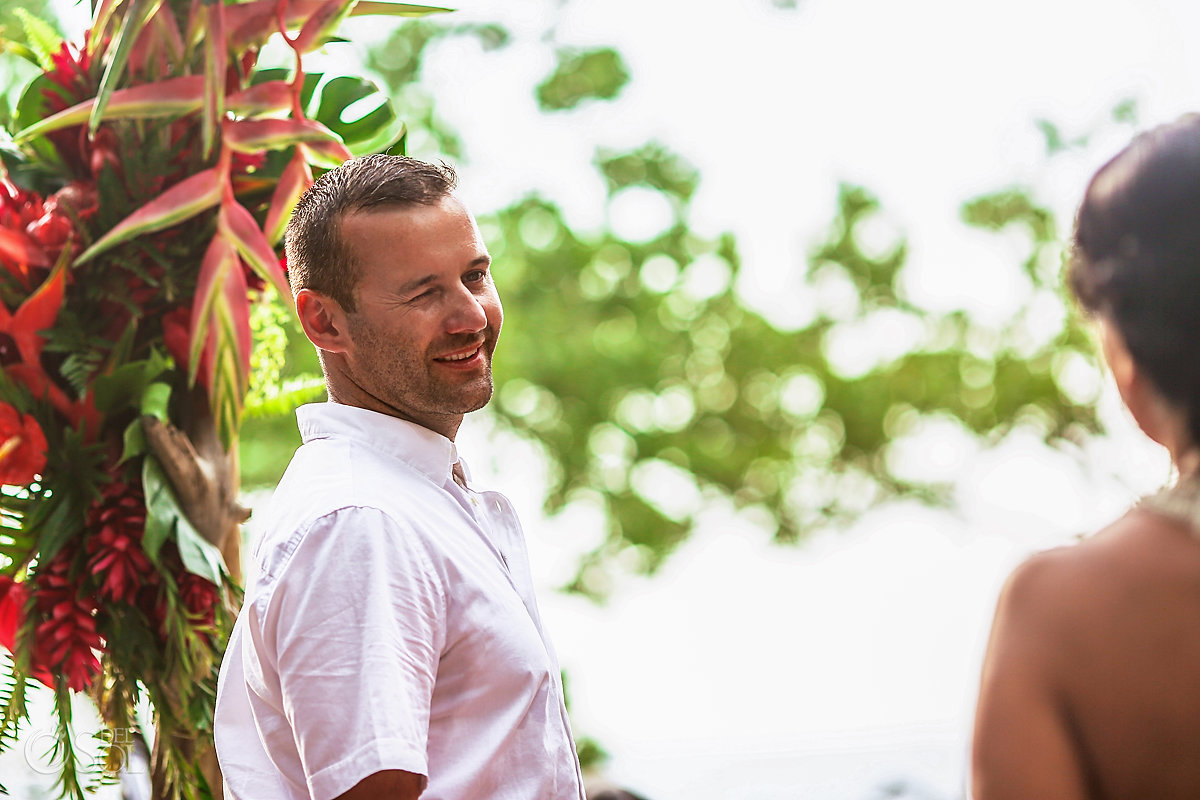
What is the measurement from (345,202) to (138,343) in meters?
0.50

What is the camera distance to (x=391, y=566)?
1.26m

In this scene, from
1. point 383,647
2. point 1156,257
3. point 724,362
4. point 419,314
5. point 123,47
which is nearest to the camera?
point 1156,257

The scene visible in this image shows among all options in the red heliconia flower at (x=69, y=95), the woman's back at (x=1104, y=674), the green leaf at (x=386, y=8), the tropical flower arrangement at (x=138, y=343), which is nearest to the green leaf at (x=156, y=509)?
the tropical flower arrangement at (x=138, y=343)

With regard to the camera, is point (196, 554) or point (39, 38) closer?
point (196, 554)

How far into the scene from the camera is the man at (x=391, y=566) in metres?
1.21

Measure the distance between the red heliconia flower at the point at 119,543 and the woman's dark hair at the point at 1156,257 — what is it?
49.1 inches

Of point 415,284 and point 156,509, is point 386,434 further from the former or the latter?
point 156,509

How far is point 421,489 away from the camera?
56.4 inches

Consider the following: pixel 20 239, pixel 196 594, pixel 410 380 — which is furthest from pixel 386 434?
pixel 20 239

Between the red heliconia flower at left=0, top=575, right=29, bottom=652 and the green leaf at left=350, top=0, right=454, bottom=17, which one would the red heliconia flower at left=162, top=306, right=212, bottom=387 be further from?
the green leaf at left=350, top=0, right=454, bottom=17

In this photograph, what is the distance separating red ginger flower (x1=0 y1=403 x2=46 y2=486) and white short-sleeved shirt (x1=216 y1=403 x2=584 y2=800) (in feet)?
1.47

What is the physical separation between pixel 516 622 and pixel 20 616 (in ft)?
2.48

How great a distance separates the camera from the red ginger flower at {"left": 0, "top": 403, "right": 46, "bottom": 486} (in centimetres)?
169

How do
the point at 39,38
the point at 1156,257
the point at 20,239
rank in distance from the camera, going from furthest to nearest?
the point at 39,38, the point at 20,239, the point at 1156,257
